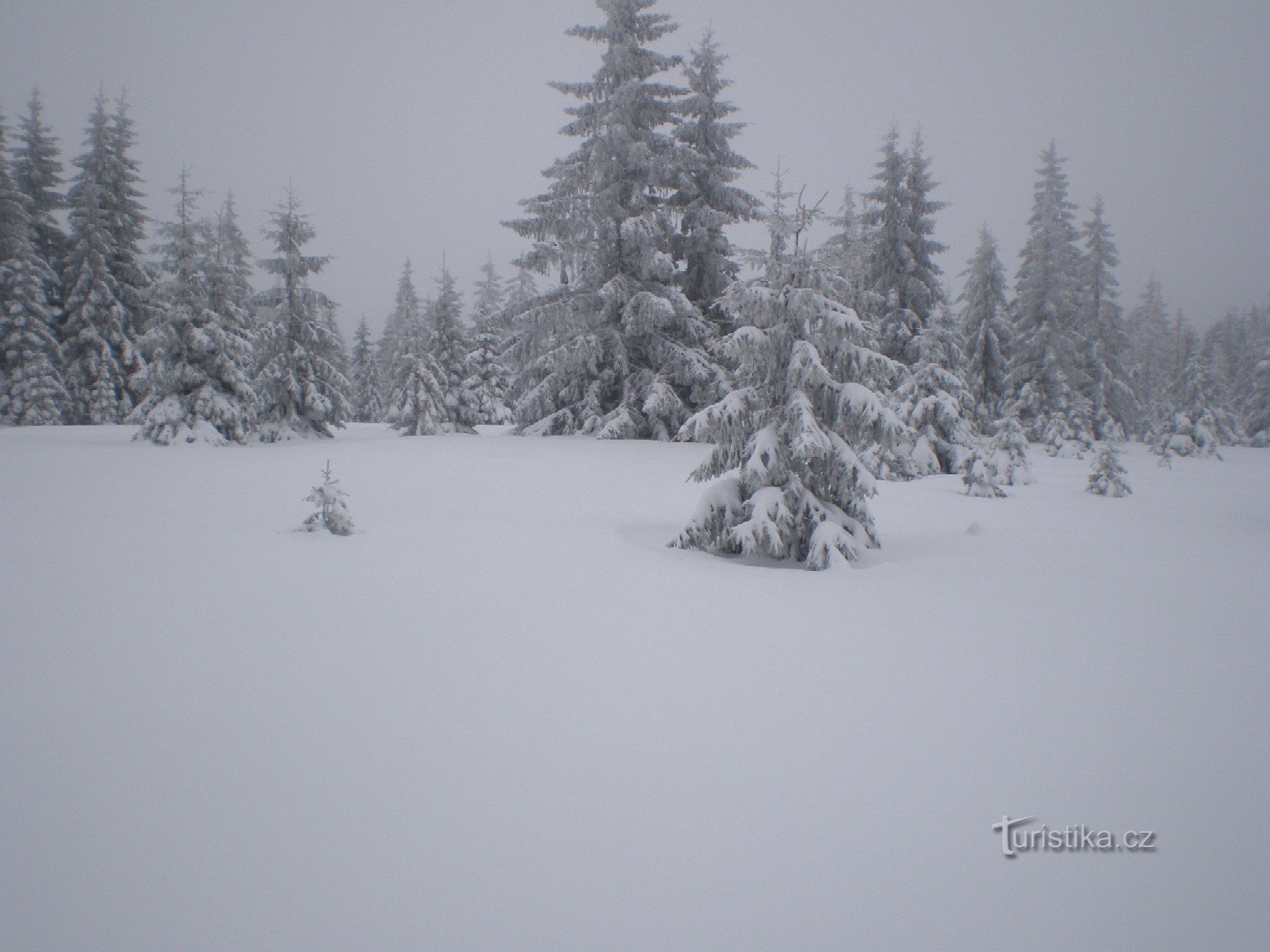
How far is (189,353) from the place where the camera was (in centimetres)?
1733

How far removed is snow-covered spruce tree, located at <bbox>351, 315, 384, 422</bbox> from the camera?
48844mm

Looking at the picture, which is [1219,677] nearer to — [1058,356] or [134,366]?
[1058,356]

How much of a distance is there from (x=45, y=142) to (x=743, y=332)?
35045mm

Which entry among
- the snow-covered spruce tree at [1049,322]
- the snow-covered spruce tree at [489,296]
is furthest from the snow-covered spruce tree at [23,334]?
the snow-covered spruce tree at [1049,322]

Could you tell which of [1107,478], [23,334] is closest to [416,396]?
[23,334]

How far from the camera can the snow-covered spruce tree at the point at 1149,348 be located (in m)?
43.2

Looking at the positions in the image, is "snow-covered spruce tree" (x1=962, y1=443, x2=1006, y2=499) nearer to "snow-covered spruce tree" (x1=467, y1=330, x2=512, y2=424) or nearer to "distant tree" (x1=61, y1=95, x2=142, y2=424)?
Result: "distant tree" (x1=61, y1=95, x2=142, y2=424)

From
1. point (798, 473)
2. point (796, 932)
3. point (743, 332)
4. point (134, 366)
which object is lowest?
point (796, 932)

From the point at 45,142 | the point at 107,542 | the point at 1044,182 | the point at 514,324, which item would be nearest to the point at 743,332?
the point at 107,542

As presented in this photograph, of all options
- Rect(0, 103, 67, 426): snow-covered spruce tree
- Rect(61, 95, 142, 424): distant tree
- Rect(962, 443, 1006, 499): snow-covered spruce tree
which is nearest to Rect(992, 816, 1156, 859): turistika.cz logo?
Rect(962, 443, 1006, 499): snow-covered spruce tree

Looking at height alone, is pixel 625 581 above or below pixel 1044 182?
below

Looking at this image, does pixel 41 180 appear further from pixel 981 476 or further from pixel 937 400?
pixel 981 476

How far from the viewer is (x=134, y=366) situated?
25.7 m

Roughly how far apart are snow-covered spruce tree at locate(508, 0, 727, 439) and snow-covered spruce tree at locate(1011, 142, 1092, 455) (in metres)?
17.1
